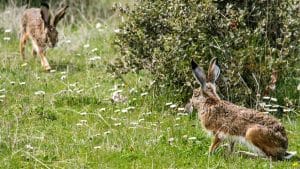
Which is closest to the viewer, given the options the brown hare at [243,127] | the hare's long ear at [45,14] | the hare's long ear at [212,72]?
the brown hare at [243,127]

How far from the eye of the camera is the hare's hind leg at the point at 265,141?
7562 mm

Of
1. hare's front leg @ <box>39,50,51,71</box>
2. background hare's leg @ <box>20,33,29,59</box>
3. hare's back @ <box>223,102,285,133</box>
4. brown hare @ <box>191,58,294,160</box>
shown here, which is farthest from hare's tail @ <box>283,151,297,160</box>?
background hare's leg @ <box>20,33,29,59</box>

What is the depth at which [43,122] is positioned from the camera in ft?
28.7

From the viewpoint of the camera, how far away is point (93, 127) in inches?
337

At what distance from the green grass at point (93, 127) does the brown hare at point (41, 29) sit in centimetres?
82

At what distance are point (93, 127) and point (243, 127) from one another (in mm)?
1785

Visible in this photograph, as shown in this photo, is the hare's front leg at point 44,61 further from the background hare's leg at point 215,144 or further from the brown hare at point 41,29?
the background hare's leg at point 215,144

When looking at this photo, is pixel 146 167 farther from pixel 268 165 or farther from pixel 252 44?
pixel 252 44

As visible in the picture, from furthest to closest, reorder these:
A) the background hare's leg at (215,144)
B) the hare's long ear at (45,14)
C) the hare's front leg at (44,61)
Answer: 1. the hare's long ear at (45,14)
2. the hare's front leg at (44,61)
3. the background hare's leg at (215,144)

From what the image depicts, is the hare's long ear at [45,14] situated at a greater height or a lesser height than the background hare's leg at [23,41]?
greater

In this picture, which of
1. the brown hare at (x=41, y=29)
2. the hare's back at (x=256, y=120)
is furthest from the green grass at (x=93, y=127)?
the brown hare at (x=41, y=29)

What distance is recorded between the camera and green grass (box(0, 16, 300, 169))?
7.46m

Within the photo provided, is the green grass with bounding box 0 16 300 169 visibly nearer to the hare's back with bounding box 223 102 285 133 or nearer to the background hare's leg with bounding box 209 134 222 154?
the background hare's leg with bounding box 209 134 222 154

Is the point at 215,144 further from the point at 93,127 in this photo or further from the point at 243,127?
the point at 93,127
